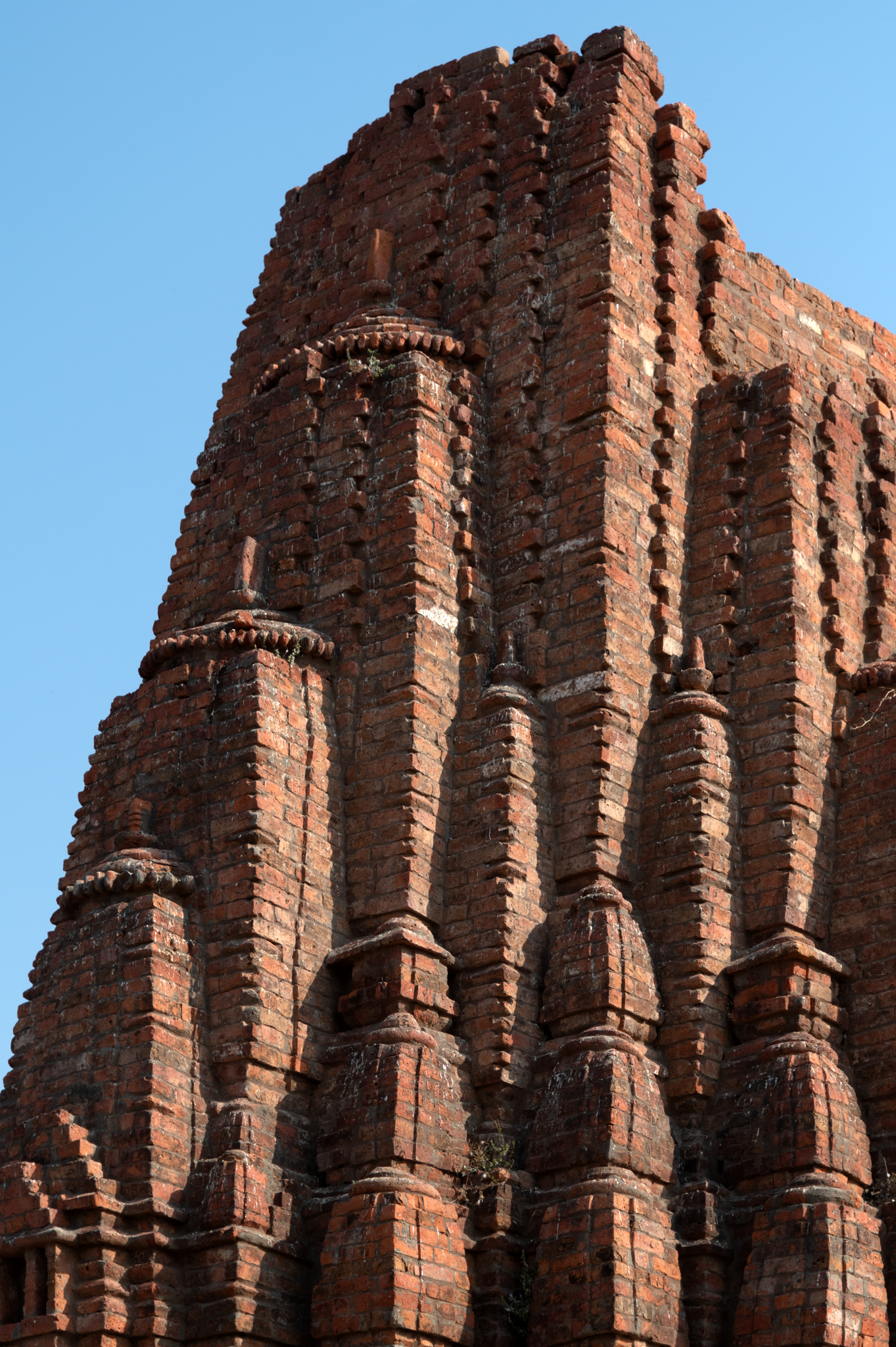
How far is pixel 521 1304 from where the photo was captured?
15.2 meters

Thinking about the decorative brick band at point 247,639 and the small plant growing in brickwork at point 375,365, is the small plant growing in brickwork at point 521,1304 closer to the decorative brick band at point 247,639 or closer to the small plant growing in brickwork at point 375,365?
the decorative brick band at point 247,639

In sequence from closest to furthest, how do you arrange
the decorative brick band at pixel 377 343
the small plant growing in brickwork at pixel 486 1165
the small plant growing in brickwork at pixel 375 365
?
1. the small plant growing in brickwork at pixel 486 1165
2. the small plant growing in brickwork at pixel 375 365
3. the decorative brick band at pixel 377 343

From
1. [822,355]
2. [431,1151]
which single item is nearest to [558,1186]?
[431,1151]

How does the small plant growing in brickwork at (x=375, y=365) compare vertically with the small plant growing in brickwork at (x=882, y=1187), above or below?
above

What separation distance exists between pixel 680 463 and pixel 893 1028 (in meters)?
4.98

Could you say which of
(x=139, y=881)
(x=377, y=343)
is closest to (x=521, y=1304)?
(x=139, y=881)

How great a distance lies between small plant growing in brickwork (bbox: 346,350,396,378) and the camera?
732 inches

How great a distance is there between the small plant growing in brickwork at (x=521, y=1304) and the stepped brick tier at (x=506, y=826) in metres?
0.14

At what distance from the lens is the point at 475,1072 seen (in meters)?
16.1

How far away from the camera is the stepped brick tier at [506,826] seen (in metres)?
15.1

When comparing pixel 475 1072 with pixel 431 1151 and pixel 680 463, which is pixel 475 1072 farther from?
pixel 680 463

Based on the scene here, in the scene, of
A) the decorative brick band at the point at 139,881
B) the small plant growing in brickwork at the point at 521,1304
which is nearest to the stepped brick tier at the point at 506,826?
the decorative brick band at the point at 139,881

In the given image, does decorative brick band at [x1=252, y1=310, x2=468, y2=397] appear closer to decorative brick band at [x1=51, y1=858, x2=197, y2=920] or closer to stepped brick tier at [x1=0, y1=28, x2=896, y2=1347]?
stepped brick tier at [x1=0, y1=28, x2=896, y2=1347]

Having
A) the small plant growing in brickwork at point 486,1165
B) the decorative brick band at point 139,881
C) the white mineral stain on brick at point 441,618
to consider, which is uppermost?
the white mineral stain on brick at point 441,618
